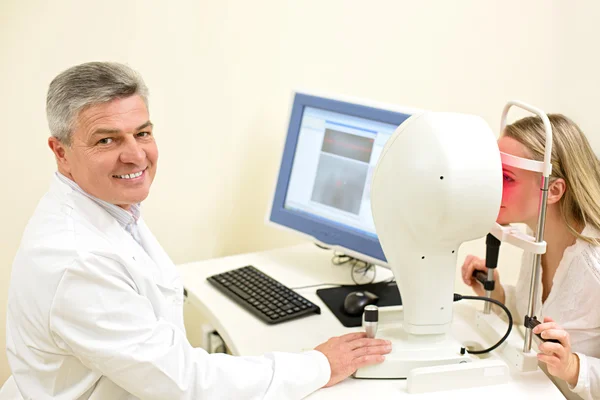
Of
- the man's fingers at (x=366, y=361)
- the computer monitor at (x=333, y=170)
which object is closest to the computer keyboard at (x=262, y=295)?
the computer monitor at (x=333, y=170)

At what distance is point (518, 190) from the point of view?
4.60 ft

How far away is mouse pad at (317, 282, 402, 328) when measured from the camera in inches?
61.1

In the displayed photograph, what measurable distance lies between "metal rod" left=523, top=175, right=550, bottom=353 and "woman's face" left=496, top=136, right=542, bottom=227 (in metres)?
0.19

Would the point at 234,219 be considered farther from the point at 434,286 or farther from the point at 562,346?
the point at 562,346

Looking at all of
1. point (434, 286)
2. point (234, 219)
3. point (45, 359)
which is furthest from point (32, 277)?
point (234, 219)

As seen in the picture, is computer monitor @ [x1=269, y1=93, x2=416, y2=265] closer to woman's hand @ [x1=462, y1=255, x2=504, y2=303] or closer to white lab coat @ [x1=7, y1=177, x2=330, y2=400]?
woman's hand @ [x1=462, y1=255, x2=504, y2=303]

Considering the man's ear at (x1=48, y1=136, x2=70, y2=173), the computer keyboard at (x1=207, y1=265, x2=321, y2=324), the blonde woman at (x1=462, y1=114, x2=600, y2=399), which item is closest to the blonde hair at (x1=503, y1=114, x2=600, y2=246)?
the blonde woman at (x1=462, y1=114, x2=600, y2=399)

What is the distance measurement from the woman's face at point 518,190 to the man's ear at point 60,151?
0.94 metres

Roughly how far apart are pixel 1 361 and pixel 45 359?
2.68 ft

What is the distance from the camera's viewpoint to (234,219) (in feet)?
7.11

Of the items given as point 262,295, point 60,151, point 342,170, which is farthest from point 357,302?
point 60,151

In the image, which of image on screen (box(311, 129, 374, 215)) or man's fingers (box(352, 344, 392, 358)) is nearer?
man's fingers (box(352, 344, 392, 358))

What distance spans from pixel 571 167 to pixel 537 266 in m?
0.30

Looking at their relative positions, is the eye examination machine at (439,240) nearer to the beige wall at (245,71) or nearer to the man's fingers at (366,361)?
the man's fingers at (366,361)
